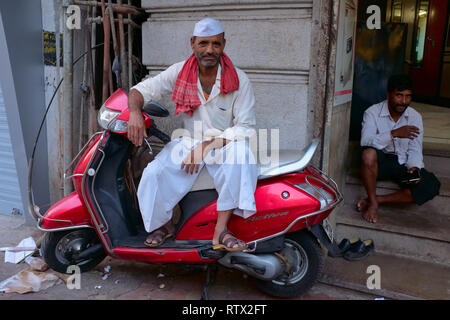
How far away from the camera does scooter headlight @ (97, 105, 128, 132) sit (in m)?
2.90

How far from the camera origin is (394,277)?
3.24 m

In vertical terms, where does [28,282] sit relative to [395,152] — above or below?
below

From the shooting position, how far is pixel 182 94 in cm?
302

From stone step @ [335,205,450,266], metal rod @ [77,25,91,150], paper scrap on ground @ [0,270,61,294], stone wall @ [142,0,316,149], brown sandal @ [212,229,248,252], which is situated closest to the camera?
brown sandal @ [212,229,248,252]

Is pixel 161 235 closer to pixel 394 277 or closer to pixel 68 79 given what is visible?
pixel 68 79

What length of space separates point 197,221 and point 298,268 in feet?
2.52

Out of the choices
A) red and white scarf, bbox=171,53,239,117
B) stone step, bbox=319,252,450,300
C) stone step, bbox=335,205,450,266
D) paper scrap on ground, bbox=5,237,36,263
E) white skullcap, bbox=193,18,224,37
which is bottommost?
paper scrap on ground, bbox=5,237,36,263

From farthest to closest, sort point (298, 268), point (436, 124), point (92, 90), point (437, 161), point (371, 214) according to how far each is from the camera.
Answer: point (436, 124) → point (437, 161) → point (92, 90) → point (371, 214) → point (298, 268)

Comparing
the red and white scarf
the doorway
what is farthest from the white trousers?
the doorway

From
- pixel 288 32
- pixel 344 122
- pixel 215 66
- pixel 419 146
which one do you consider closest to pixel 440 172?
pixel 419 146

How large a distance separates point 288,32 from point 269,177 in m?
1.30

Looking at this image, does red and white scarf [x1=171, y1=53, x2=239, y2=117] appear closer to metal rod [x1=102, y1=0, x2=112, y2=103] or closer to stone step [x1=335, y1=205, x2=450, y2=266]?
metal rod [x1=102, y1=0, x2=112, y2=103]

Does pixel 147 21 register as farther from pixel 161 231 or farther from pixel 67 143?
pixel 161 231

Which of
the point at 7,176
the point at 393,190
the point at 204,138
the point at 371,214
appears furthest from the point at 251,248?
the point at 7,176
